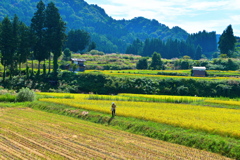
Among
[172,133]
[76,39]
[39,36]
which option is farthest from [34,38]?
[76,39]

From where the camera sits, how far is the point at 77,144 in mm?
19188

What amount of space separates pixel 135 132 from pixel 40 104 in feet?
57.8

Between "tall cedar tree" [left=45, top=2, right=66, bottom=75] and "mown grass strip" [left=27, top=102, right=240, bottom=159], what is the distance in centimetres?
3944

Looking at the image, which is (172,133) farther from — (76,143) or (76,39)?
(76,39)

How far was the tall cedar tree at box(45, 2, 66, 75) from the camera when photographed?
66938 millimetres

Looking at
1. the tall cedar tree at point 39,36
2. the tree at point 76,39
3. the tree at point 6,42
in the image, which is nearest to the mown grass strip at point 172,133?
the tree at point 6,42

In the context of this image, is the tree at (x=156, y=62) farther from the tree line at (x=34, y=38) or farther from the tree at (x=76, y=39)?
the tree at (x=76, y=39)

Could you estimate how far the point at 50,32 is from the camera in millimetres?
67938

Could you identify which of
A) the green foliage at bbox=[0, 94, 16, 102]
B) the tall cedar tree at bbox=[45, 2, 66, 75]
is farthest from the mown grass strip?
the tall cedar tree at bbox=[45, 2, 66, 75]

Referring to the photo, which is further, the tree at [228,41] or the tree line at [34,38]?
the tree at [228,41]

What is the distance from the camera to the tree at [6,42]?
211 ft

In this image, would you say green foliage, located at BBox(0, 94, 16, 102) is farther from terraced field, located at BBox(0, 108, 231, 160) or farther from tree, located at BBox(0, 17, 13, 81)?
tree, located at BBox(0, 17, 13, 81)

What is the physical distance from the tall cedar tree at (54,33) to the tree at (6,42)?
8.77 metres

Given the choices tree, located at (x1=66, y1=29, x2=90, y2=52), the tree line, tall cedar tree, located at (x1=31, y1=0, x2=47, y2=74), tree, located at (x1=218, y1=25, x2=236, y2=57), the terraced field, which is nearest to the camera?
the terraced field
